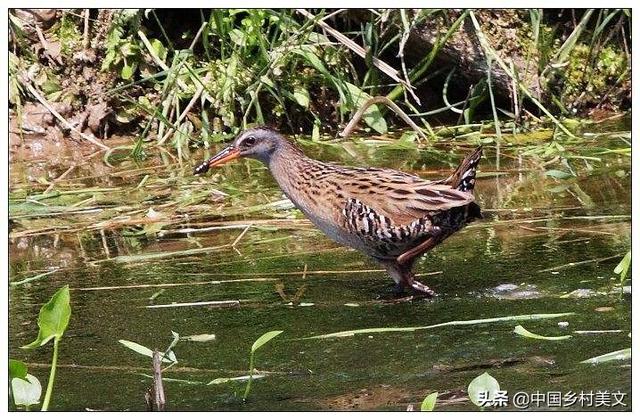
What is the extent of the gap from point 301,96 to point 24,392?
13.7 ft

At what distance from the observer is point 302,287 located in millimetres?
4980

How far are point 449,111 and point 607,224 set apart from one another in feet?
8.39

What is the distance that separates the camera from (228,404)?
3.68 metres

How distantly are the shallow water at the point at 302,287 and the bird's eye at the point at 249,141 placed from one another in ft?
1.62

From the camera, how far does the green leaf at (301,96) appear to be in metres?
7.62

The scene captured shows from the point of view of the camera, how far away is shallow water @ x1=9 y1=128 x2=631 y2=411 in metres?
3.83

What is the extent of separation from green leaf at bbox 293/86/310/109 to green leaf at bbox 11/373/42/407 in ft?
13.4

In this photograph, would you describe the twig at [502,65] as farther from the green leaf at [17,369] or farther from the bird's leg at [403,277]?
the green leaf at [17,369]

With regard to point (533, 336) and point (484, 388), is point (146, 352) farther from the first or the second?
point (533, 336)

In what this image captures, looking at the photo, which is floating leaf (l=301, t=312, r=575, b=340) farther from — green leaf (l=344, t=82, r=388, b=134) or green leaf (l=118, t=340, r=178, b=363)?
green leaf (l=344, t=82, r=388, b=134)

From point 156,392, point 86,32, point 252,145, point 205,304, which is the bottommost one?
point 205,304

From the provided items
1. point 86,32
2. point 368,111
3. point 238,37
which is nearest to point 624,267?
point 368,111
